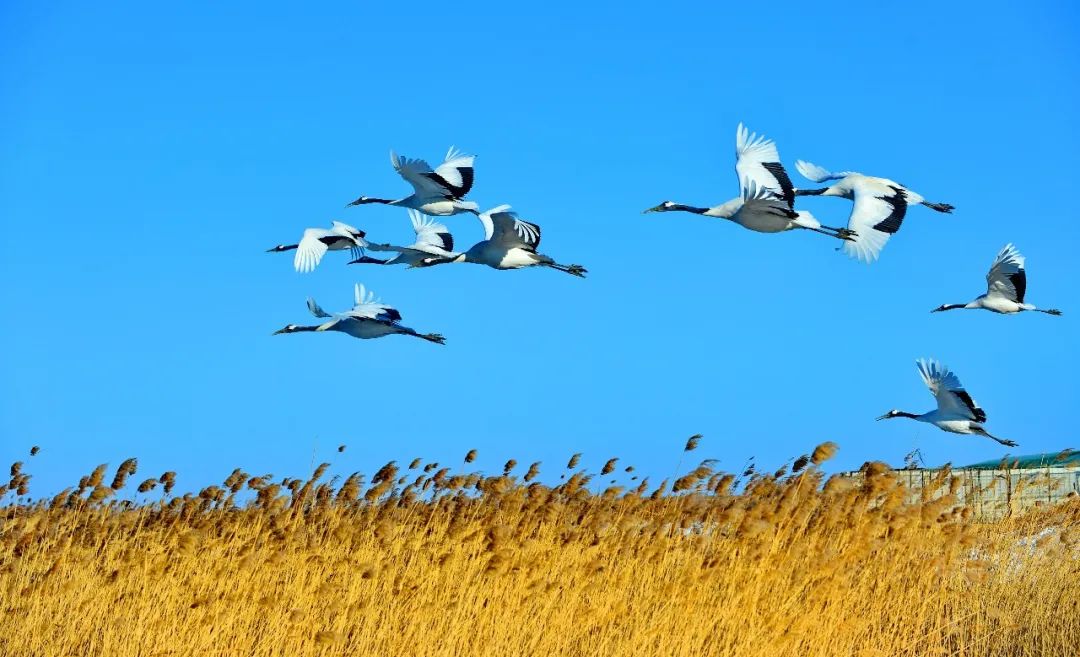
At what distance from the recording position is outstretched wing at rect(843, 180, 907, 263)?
10.8 m

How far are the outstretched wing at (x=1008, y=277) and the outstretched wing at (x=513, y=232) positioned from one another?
157 inches

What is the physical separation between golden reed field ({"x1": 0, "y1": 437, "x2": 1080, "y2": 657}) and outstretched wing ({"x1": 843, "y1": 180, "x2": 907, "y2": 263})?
344 cm

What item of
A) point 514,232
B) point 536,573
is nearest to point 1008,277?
point 514,232

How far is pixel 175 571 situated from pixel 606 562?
2.06 metres

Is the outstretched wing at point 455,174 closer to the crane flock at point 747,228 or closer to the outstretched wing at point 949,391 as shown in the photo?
the crane flock at point 747,228

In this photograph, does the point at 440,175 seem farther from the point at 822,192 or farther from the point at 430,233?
the point at 822,192

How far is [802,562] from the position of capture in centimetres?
653

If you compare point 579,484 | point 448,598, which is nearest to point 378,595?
point 448,598

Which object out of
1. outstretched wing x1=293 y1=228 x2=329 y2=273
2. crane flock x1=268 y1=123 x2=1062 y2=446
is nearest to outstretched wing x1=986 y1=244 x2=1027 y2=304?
crane flock x1=268 y1=123 x2=1062 y2=446

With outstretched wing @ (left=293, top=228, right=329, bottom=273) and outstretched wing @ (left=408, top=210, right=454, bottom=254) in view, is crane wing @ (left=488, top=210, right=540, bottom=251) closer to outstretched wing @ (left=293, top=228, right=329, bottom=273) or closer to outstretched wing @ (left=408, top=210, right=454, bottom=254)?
outstretched wing @ (left=293, top=228, right=329, bottom=273)

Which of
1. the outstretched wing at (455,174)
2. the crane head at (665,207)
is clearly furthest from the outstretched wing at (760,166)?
the outstretched wing at (455,174)

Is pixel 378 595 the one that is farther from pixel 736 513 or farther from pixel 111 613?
pixel 736 513

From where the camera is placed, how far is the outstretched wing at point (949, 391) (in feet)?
34.5

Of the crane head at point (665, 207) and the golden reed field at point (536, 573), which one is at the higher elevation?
the crane head at point (665, 207)
